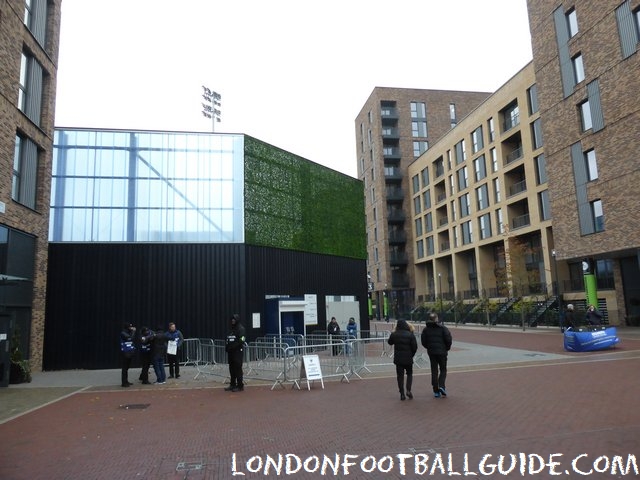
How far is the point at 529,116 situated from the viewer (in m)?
42.8

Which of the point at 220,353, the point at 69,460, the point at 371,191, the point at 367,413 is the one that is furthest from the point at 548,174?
the point at 371,191

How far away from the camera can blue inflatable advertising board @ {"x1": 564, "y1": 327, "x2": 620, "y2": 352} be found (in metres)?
18.3

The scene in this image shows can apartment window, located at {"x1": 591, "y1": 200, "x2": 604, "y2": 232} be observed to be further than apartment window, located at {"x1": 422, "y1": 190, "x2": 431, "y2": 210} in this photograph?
No

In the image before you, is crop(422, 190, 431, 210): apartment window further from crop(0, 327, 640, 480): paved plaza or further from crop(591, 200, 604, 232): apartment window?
crop(0, 327, 640, 480): paved plaza

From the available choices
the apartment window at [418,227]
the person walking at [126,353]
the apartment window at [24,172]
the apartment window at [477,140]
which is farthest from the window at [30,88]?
the apartment window at [418,227]

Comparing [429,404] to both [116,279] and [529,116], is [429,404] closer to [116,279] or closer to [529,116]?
[116,279]

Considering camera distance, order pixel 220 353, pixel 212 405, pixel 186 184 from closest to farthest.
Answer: pixel 212 405, pixel 220 353, pixel 186 184

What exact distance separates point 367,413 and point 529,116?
40376mm

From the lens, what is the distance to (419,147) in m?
71.8

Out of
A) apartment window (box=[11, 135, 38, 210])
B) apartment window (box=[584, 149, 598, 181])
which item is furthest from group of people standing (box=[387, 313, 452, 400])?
apartment window (box=[584, 149, 598, 181])

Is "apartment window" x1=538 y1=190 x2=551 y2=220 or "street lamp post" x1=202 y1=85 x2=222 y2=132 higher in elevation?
"street lamp post" x1=202 y1=85 x2=222 y2=132

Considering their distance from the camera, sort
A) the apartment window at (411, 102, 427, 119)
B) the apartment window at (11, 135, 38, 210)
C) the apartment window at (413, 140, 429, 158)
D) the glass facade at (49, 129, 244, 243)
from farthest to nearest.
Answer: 1. the apartment window at (411, 102, 427, 119)
2. the apartment window at (413, 140, 429, 158)
3. the glass facade at (49, 129, 244, 243)
4. the apartment window at (11, 135, 38, 210)

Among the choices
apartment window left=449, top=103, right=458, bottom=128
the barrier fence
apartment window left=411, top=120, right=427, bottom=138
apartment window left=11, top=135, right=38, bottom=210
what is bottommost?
the barrier fence

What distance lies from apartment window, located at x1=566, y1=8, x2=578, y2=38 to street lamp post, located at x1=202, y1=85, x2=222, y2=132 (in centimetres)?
2240
